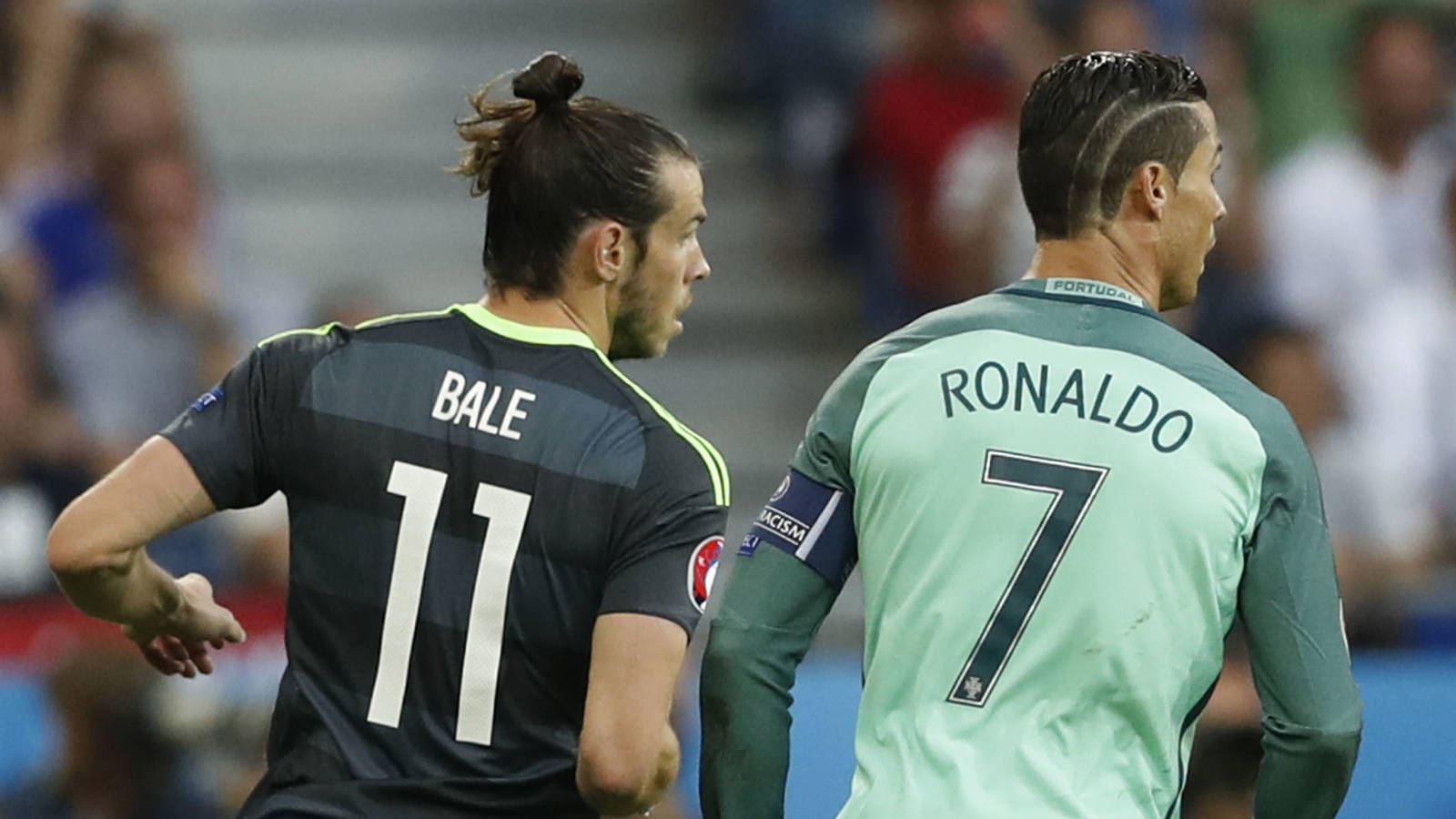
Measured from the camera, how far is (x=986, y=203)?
7.82m

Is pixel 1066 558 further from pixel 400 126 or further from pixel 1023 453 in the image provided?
pixel 400 126

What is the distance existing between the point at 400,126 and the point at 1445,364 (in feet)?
13.6

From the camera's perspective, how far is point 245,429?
3248mm

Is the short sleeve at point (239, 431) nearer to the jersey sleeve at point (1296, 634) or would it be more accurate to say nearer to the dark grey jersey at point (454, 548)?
the dark grey jersey at point (454, 548)

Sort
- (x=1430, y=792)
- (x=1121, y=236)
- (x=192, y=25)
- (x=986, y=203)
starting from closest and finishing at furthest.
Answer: (x=1121, y=236) → (x=1430, y=792) → (x=986, y=203) → (x=192, y=25)

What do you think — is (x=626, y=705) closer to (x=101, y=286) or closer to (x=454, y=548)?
(x=454, y=548)

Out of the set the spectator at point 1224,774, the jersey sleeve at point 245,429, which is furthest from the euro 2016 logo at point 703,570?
the spectator at point 1224,774

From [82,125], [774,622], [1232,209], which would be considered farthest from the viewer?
[1232,209]

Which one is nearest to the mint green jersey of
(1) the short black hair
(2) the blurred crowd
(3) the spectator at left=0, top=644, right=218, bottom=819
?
(1) the short black hair

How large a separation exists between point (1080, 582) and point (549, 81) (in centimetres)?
102

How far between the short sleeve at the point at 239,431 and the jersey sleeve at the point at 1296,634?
1.32 metres

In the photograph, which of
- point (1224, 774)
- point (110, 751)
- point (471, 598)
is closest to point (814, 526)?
point (471, 598)

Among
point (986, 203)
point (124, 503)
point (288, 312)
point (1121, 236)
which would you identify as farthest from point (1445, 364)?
point (124, 503)

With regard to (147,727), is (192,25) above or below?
above
